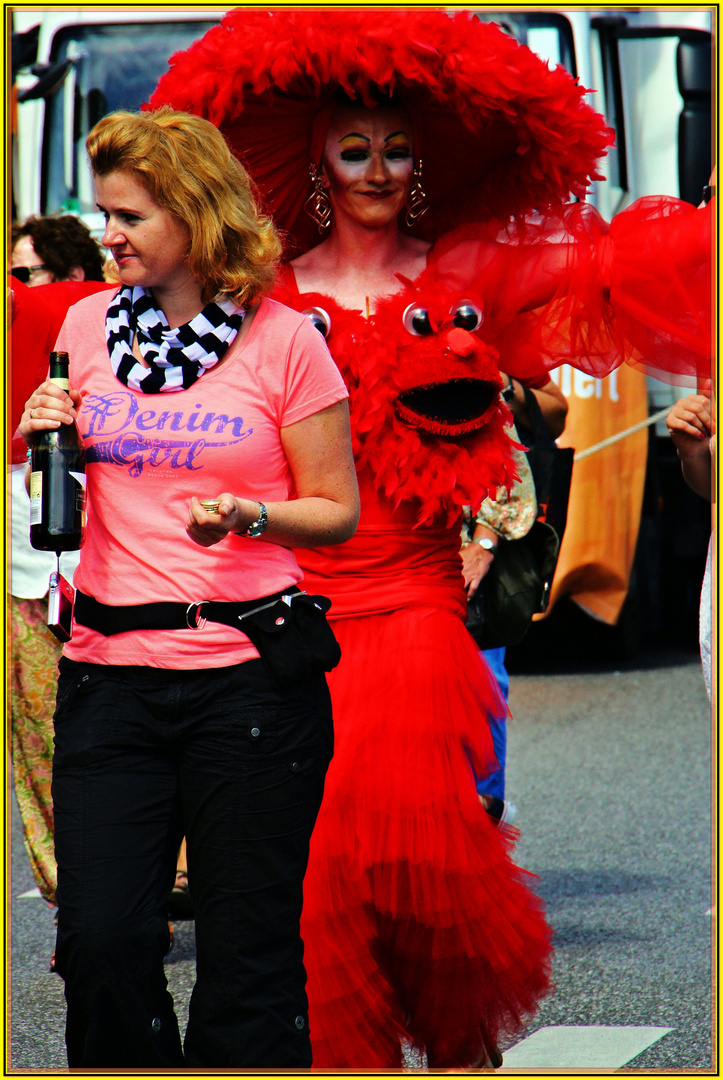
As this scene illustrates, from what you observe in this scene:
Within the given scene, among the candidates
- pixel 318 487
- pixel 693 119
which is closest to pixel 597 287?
pixel 318 487

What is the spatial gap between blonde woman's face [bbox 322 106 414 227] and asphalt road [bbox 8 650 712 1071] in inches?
85.9

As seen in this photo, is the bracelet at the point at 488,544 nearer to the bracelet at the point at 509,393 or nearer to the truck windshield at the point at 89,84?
the bracelet at the point at 509,393

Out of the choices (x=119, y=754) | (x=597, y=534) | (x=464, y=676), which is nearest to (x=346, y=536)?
(x=119, y=754)

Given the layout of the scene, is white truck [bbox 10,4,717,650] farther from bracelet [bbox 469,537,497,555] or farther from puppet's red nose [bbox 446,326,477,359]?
puppet's red nose [bbox 446,326,477,359]

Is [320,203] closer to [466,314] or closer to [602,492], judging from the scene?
[466,314]

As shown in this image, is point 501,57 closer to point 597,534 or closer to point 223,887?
point 223,887

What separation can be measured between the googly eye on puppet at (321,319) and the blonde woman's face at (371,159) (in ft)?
0.87

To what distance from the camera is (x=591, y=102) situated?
31.2 feet

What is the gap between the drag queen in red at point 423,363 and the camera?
3.26m

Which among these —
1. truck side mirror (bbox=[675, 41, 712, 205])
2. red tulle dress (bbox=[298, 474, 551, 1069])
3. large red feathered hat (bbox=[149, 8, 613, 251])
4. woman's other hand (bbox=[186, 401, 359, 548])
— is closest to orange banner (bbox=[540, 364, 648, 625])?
truck side mirror (bbox=[675, 41, 712, 205])

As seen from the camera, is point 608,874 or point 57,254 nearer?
point 57,254

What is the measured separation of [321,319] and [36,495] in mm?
1009

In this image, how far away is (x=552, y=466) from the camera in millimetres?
4914

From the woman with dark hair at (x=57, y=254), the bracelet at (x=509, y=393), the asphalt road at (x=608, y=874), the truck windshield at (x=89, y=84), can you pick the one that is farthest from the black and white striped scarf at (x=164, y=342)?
the truck windshield at (x=89, y=84)
